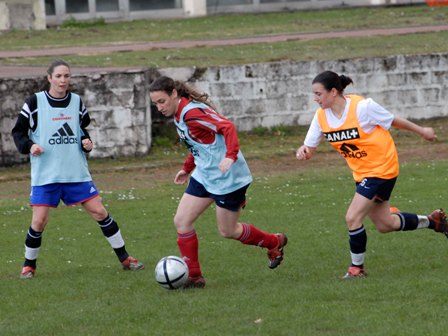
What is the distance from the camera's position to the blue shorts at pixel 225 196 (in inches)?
365

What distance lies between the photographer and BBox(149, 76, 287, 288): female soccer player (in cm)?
919

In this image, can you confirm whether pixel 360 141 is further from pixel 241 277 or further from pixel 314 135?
pixel 241 277

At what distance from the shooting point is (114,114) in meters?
18.6

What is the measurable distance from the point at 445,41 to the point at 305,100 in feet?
15.7

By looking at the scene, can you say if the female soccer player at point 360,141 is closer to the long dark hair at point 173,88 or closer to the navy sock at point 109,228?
the long dark hair at point 173,88

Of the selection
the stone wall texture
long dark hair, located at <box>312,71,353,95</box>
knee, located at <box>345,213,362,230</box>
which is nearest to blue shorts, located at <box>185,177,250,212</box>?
knee, located at <box>345,213,362,230</box>

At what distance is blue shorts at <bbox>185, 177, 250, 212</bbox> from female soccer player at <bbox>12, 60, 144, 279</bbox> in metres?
1.18

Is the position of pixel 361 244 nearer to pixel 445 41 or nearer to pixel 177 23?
pixel 445 41

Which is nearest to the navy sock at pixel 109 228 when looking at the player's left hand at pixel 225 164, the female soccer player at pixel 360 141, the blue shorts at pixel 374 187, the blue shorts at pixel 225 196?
the blue shorts at pixel 225 196

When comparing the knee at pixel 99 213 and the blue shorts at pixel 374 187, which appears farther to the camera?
the knee at pixel 99 213

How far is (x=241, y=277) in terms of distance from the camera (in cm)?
978

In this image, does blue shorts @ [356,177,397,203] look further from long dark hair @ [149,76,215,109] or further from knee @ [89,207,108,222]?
knee @ [89,207,108,222]

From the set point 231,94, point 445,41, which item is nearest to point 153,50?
point 231,94

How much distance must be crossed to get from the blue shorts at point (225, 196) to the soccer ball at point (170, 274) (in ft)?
2.00
